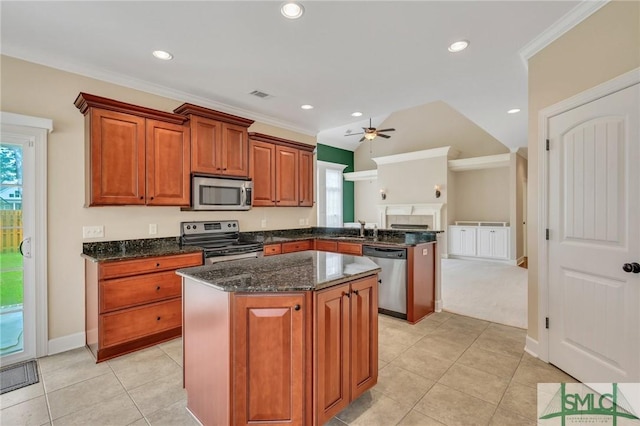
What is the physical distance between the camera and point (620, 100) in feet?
6.47

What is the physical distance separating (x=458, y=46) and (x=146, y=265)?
3513 mm

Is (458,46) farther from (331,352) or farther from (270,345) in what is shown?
(270,345)

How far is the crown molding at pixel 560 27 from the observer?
6.91 ft

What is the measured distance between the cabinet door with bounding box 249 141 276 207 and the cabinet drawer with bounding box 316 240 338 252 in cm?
93

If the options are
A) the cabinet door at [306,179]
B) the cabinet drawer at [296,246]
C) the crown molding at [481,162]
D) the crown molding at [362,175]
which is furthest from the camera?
the crown molding at [362,175]

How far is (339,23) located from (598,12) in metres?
1.85

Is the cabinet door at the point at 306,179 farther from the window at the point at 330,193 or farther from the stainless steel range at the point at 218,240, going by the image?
the window at the point at 330,193

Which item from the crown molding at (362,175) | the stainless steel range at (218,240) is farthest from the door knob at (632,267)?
the crown molding at (362,175)

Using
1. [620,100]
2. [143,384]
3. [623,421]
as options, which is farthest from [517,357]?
[143,384]

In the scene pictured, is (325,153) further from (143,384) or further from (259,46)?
(143,384)

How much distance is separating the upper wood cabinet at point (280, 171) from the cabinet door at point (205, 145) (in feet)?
1.88

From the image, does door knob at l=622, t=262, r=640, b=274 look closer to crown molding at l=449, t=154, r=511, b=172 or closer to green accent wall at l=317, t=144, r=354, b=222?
crown molding at l=449, t=154, r=511, b=172

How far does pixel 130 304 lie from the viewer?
2699mm

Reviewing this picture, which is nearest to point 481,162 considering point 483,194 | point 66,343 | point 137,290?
point 483,194
